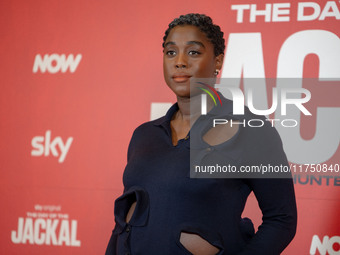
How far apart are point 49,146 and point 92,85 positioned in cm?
33

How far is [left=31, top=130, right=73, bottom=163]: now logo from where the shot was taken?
1887mm

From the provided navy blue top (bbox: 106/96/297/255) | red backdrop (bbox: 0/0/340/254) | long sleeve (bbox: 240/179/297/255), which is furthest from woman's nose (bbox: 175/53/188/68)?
red backdrop (bbox: 0/0/340/254)

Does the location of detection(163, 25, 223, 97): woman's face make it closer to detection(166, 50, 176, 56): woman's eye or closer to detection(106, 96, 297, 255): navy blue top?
detection(166, 50, 176, 56): woman's eye

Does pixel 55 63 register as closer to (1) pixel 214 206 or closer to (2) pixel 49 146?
(2) pixel 49 146

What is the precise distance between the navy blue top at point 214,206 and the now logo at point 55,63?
111cm

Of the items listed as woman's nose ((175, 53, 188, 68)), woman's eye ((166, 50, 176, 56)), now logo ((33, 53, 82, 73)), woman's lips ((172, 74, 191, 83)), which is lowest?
woman's lips ((172, 74, 191, 83))

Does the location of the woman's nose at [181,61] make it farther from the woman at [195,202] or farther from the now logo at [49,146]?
the now logo at [49,146]

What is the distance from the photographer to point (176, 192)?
0.91m

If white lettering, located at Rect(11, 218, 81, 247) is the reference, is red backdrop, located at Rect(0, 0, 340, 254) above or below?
above

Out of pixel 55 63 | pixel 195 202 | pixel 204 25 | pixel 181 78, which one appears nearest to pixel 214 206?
pixel 195 202

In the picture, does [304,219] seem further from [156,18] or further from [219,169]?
[156,18]

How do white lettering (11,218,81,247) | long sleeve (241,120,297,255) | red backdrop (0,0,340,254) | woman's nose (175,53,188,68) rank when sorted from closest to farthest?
long sleeve (241,120,297,255), woman's nose (175,53,188,68), red backdrop (0,0,340,254), white lettering (11,218,81,247)

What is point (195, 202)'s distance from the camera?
90 centimetres

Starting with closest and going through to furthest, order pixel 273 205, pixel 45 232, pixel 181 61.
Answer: pixel 273 205 < pixel 181 61 < pixel 45 232
